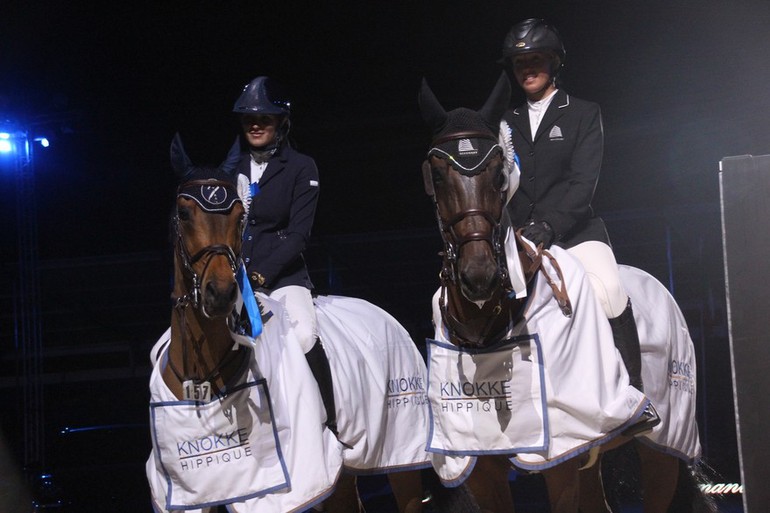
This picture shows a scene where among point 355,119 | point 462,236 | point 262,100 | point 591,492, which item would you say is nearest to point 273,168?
point 262,100

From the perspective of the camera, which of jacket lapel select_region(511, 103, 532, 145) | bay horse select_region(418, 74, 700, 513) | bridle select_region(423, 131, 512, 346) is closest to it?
bridle select_region(423, 131, 512, 346)

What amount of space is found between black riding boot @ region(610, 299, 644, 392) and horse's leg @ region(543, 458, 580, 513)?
48 cm

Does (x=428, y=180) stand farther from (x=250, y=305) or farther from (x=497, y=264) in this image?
(x=250, y=305)

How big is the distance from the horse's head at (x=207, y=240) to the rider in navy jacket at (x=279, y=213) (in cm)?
57

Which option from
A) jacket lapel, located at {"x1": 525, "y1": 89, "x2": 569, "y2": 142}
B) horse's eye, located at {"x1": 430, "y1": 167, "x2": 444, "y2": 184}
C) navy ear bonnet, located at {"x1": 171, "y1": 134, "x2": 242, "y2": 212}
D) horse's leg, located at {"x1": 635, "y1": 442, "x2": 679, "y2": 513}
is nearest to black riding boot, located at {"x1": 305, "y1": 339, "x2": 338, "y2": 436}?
navy ear bonnet, located at {"x1": 171, "y1": 134, "x2": 242, "y2": 212}

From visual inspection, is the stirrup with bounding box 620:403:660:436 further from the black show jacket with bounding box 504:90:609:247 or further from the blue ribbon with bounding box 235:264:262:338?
the blue ribbon with bounding box 235:264:262:338

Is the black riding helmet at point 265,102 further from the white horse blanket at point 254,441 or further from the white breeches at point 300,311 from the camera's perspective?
the white horse blanket at point 254,441

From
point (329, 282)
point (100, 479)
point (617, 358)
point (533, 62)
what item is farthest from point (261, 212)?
point (100, 479)

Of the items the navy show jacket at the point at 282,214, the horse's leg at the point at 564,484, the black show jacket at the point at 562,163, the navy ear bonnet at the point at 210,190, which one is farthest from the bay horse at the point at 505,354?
the navy show jacket at the point at 282,214

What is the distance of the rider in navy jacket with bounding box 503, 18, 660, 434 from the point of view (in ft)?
11.8

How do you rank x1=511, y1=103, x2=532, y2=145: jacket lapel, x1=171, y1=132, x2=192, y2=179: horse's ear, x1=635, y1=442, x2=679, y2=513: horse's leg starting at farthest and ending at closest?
x1=635, y1=442, x2=679, y2=513: horse's leg, x1=511, y1=103, x2=532, y2=145: jacket lapel, x1=171, y1=132, x2=192, y2=179: horse's ear

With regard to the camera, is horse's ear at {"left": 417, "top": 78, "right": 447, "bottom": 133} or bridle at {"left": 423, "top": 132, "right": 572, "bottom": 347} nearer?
bridle at {"left": 423, "top": 132, "right": 572, "bottom": 347}

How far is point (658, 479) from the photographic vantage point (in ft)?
13.9

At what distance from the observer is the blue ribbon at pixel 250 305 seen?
330 cm
